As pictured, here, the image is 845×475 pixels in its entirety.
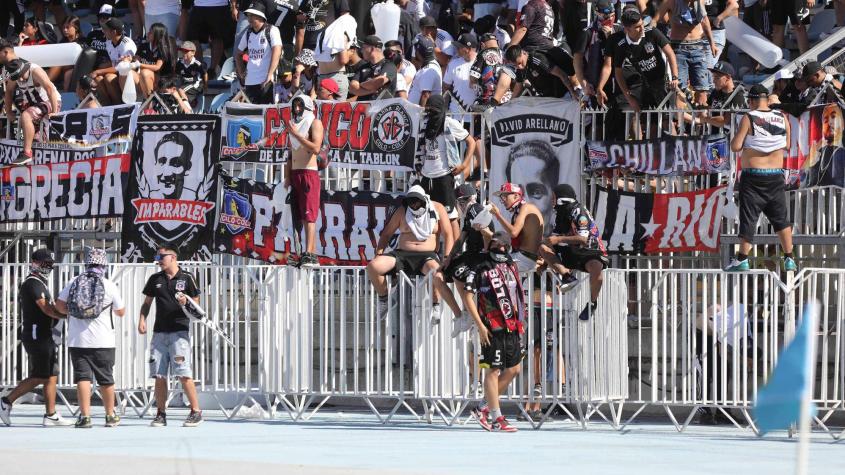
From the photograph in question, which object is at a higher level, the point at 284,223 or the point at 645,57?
the point at 645,57


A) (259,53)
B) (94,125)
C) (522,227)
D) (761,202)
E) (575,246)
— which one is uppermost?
(259,53)

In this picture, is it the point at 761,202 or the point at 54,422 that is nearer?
the point at 54,422

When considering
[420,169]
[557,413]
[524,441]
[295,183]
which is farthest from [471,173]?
[524,441]

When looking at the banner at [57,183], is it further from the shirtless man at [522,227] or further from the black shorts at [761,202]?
the black shorts at [761,202]

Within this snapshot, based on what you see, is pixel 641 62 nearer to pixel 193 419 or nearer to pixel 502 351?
pixel 502 351

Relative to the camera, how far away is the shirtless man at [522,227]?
1419cm

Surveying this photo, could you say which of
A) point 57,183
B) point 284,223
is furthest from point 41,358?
point 57,183

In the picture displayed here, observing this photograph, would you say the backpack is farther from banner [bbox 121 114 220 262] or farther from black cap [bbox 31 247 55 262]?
banner [bbox 121 114 220 262]

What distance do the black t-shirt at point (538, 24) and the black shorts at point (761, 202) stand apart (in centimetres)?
425

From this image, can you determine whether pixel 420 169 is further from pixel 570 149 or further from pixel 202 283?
pixel 202 283

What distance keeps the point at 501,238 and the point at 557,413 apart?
246 centimetres

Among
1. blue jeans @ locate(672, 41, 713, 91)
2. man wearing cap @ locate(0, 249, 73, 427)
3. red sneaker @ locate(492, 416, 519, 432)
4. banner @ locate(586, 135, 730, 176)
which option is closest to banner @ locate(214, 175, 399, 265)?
banner @ locate(586, 135, 730, 176)

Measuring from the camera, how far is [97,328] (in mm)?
14391

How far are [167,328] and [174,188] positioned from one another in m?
3.45
